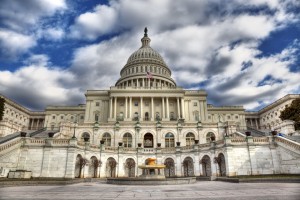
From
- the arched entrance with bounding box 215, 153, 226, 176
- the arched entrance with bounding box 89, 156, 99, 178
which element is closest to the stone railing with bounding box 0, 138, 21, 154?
the arched entrance with bounding box 89, 156, 99, 178

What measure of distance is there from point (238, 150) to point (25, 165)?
32.1 m

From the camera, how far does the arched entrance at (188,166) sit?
1603 inches

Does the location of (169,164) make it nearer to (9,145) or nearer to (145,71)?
(9,145)

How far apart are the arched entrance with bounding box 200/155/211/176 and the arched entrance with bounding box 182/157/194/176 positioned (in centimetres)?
228

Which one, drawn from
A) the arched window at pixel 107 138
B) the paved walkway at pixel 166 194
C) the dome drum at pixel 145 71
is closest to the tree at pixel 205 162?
the paved walkway at pixel 166 194

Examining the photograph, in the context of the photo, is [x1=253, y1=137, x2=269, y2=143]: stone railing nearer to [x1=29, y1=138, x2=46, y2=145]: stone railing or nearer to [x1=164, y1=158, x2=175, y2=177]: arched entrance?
[x1=164, y1=158, x2=175, y2=177]: arched entrance

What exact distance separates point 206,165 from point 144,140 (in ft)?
60.0

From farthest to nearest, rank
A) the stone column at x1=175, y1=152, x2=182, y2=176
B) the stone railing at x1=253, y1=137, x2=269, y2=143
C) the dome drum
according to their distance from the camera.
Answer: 1. the dome drum
2. the stone column at x1=175, y1=152, x2=182, y2=176
3. the stone railing at x1=253, y1=137, x2=269, y2=143

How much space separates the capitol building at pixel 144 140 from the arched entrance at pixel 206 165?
0.57 ft

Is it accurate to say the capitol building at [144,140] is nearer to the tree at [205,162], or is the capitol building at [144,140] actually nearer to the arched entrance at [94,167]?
the tree at [205,162]

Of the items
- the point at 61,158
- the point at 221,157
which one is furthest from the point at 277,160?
the point at 61,158

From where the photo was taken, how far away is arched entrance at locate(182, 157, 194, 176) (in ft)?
134

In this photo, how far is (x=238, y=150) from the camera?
1304 inches

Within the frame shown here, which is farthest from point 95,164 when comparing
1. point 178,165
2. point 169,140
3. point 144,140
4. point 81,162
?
point 169,140
